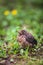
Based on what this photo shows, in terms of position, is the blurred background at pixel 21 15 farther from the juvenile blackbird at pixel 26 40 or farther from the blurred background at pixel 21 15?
the juvenile blackbird at pixel 26 40

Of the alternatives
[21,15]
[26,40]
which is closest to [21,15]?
[21,15]

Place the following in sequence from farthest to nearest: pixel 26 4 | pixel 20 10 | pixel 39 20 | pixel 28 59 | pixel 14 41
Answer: pixel 26 4
pixel 20 10
pixel 39 20
pixel 14 41
pixel 28 59

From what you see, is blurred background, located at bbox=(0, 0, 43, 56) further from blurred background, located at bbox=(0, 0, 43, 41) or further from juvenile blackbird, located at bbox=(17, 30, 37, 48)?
juvenile blackbird, located at bbox=(17, 30, 37, 48)

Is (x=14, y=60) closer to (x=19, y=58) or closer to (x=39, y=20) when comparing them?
(x=19, y=58)

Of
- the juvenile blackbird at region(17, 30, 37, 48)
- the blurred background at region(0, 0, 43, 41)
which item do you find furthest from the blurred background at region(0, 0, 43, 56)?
the juvenile blackbird at region(17, 30, 37, 48)

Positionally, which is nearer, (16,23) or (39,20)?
(16,23)

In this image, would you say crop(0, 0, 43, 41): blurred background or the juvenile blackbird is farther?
crop(0, 0, 43, 41): blurred background

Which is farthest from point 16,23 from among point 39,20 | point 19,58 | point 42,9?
point 19,58

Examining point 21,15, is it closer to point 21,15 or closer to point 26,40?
point 21,15

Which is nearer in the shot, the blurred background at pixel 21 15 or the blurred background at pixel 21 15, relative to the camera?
the blurred background at pixel 21 15

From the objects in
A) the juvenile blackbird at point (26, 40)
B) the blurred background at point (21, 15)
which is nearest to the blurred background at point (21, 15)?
the blurred background at point (21, 15)

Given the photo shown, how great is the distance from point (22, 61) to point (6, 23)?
455 cm

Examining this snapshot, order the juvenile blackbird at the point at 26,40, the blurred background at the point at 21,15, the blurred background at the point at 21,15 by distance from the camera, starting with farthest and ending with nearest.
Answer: the blurred background at the point at 21,15
the blurred background at the point at 21,15
the juvenile blackbird at the point at 26,40

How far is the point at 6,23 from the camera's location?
8.01 metres
